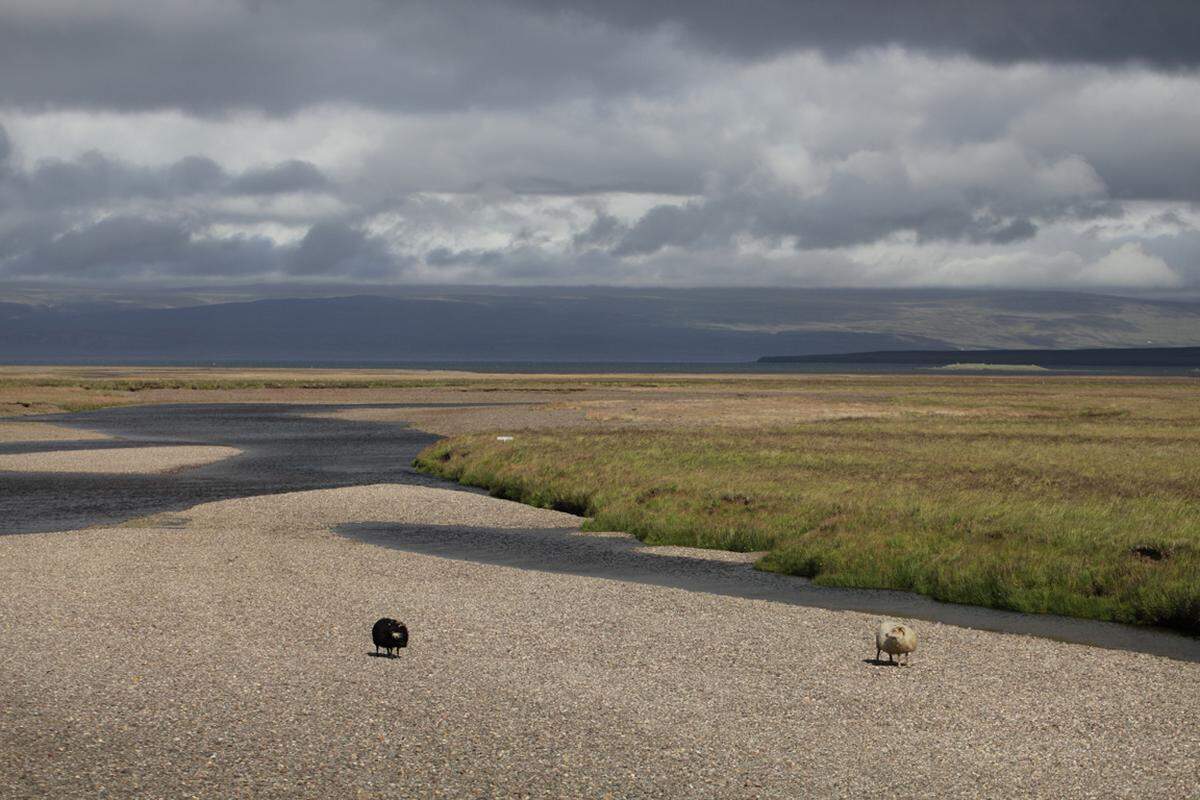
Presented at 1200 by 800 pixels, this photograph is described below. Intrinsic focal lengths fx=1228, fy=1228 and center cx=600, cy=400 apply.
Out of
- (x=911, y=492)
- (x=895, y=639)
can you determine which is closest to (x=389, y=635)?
(x=895, y=639)

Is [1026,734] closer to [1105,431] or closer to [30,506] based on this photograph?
[30,506]

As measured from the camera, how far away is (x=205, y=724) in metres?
15.9

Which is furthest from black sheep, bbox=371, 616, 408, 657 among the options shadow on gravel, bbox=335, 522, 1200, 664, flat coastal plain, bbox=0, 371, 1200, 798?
shadow on gravel, bbox=335, 522, 1200, 664

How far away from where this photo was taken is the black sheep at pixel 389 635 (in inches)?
773

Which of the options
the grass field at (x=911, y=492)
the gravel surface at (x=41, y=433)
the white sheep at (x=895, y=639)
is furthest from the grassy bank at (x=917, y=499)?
the gravel surface at (x=41, y=433)

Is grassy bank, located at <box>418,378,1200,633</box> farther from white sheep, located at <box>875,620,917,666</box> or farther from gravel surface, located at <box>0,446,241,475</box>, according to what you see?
gravel surface, located at <box>0,446,241,475</box>

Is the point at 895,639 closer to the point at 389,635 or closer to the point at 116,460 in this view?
the point at 389,635

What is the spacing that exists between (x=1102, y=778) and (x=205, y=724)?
36.1ft

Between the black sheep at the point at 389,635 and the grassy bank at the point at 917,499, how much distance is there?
1229cm

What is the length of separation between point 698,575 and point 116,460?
1614 inches

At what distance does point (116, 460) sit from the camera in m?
61.2

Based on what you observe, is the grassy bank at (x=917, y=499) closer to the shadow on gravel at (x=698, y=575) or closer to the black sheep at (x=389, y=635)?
the shadow on gravel at (x=698, y=575)

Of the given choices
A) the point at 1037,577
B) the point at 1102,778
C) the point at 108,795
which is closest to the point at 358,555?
the point at 1037,577

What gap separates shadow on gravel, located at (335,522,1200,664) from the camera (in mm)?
23125
